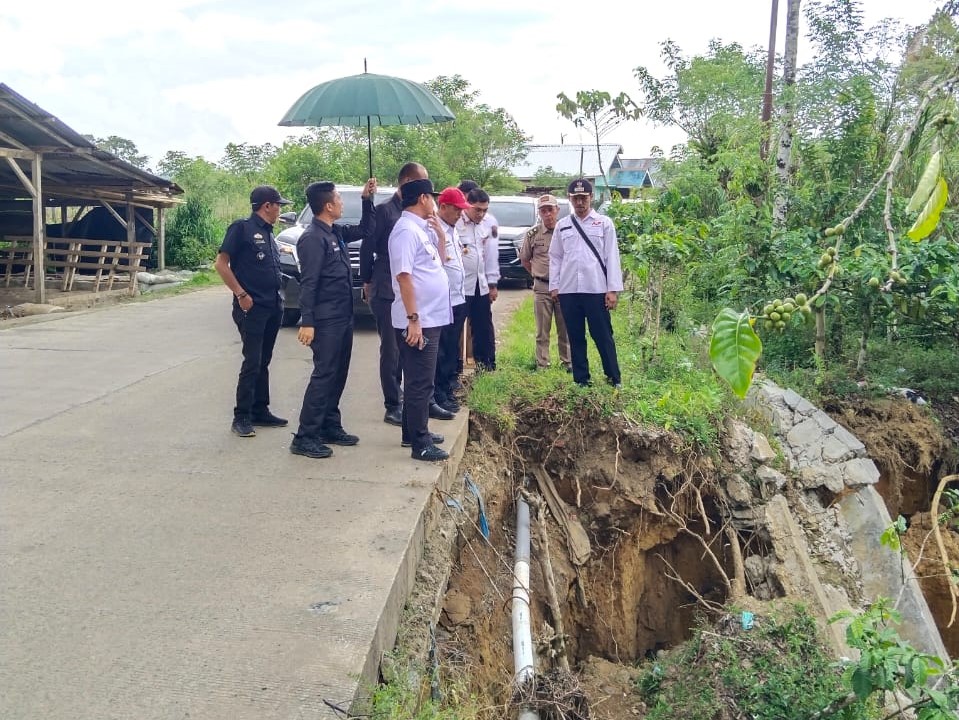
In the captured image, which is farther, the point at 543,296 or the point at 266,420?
the point at 543,296

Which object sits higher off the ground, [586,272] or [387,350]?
[586,272]

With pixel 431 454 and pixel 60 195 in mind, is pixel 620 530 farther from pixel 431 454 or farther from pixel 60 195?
pixel 60 195

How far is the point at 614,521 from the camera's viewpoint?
21.8 ft

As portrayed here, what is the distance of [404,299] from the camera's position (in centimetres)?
523

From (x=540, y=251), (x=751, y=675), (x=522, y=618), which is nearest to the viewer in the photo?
(x=522, y=618)

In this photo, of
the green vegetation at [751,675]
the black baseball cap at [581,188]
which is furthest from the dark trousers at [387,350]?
the green vegetation at [751,675]

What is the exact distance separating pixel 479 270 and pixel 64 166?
466 inches

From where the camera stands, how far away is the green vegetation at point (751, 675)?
14.7 ft

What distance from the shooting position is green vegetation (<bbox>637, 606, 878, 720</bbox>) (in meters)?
4.48

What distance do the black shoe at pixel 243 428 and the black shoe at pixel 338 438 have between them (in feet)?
1.79

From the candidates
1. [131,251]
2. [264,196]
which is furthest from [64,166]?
[264,196]

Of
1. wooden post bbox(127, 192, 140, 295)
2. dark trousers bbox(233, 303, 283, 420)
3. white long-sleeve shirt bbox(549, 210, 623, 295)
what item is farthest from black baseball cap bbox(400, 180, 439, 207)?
wooden post bbox(127, 192, 140, 295)

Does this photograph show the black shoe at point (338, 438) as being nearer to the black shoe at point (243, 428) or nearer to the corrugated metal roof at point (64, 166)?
the black shoe at point (243, 428)

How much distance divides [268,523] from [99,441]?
2070 mm
